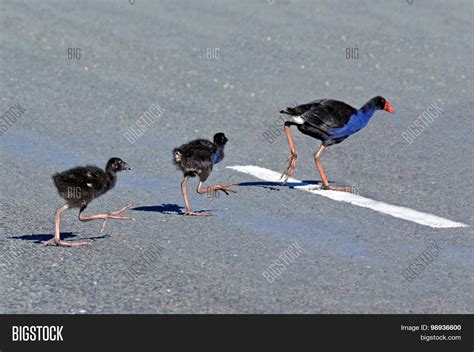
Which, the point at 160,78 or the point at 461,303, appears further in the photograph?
the point at 160,78

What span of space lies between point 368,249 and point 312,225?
1.01 m

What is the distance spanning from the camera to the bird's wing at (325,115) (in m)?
13.2

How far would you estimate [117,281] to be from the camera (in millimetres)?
9492

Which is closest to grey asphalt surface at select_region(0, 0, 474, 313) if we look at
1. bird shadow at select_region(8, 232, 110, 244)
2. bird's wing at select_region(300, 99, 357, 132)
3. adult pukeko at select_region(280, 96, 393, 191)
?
bird shadow at select_region(8, 232, 110, 244)


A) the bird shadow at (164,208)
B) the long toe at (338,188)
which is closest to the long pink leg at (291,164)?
A: the long toe at (338,188)

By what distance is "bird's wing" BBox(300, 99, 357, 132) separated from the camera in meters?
13.2

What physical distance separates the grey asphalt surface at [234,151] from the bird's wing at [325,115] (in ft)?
2.50

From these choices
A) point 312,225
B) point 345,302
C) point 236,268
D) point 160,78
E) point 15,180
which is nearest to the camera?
point 345,302

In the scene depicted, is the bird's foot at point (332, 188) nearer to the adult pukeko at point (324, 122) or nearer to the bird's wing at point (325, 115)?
the adult pukeko at point (324, 122)

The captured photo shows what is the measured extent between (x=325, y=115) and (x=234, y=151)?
Result: 2.02 m

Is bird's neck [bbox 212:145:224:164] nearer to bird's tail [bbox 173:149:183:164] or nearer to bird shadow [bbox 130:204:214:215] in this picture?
bird's tail [bbox 173:149:183:164]

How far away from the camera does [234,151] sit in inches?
586
